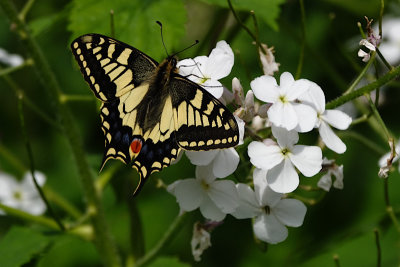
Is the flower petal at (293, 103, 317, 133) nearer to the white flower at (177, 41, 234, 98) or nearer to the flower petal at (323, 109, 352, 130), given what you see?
the flower petal at (323, 109, 352, 130)

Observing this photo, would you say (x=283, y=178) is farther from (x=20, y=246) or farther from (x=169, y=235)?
(x=20, y=246)

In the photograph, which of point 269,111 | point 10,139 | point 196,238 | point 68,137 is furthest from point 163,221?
point 269,111

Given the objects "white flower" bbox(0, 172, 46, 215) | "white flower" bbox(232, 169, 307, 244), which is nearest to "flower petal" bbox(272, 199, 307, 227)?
"white flower" bbox(232, 169, 307, 244)

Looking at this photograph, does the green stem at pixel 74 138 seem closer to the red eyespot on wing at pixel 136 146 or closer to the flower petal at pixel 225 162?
the red eyespot on wing at pixel 136 146

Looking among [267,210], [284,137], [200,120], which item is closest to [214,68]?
[200,120]

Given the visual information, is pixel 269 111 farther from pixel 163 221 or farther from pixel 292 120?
pixel 163 221
